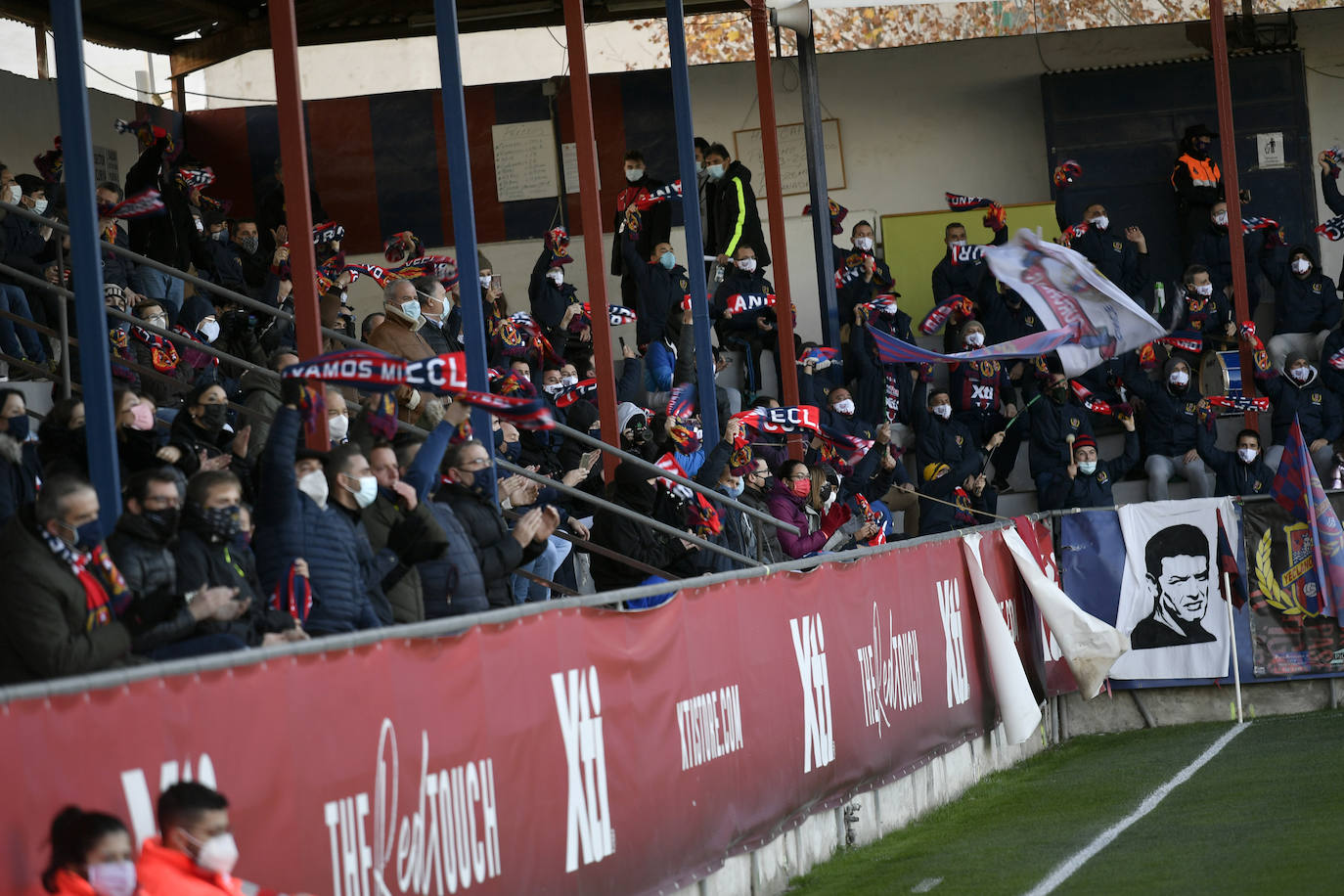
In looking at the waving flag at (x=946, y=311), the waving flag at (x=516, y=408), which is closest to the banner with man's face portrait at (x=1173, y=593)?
the waving flag at (x=946, y=311)

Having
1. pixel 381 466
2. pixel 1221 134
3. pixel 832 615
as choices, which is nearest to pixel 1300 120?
pixel 1221 134

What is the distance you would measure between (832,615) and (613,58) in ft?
67.0

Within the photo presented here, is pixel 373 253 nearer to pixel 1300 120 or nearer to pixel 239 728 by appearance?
pixel 1300 120

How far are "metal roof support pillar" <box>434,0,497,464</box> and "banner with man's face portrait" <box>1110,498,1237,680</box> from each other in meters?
7.59

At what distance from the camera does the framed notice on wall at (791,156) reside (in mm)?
25031

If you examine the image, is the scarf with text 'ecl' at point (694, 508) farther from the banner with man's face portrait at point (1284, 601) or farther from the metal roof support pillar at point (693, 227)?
the banner with man's face portrait at point (1284, 601)

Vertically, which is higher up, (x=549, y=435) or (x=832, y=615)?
(x=549, y=435)

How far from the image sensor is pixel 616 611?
800 centimetres

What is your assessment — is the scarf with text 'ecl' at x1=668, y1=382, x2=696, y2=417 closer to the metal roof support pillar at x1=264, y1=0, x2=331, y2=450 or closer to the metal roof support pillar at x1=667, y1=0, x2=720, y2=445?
the metal roof support pillar at x1=667, y1=0, x2=720, y2=445

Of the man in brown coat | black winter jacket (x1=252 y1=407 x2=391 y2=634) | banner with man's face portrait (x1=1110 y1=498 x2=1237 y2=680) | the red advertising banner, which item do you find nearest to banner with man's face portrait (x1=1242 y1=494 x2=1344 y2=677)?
banner with man's face portrait (x1=1110 y1=498 x2=1237 y2=680)

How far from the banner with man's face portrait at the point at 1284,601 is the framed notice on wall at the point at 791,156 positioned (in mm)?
9720

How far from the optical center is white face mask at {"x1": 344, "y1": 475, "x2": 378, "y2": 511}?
318 inches

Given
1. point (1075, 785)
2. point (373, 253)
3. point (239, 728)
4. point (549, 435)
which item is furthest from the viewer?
point (373, 253)

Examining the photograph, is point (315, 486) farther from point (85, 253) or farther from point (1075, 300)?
point (1075, 300)
